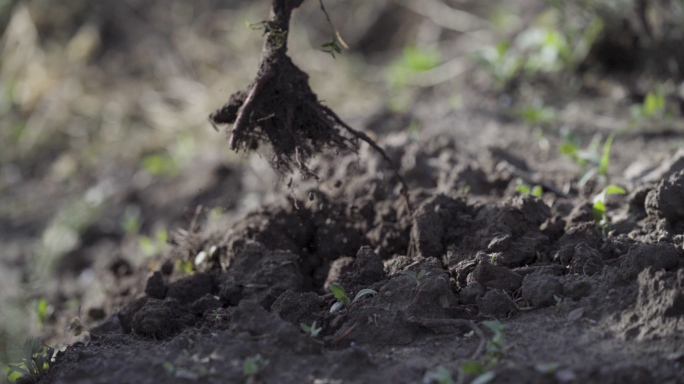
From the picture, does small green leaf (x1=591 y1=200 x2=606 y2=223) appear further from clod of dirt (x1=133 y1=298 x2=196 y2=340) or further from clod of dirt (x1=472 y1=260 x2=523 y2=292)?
clod of dirt (x1=133 y1=298 x2=196 y2=340)

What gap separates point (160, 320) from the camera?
224 centimetres

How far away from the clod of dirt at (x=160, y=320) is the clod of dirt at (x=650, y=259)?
60.8 inches

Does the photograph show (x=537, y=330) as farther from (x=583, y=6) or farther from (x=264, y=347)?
(x=583, y=6)

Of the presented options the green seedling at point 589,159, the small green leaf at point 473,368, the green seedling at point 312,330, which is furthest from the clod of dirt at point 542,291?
the green seedling at point 589,159

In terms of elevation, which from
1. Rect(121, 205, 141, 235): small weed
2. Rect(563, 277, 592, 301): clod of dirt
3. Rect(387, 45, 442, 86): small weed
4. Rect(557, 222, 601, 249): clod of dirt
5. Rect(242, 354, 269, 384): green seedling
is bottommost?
Rect(242, 354, 269, 384): green seedling

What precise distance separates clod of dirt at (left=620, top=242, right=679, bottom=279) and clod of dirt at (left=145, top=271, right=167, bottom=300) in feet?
5.89

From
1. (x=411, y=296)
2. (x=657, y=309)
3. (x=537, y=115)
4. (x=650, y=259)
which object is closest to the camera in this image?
(x=657, y=309)

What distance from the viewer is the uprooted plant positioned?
244cm

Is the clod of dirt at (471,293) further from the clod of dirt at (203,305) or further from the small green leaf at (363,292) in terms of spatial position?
the clod of dirt at (203,305)

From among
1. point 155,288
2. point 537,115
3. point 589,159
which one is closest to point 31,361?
point 155,288

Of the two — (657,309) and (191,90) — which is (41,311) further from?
(191,90)

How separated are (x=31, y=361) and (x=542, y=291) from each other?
5.73 ft

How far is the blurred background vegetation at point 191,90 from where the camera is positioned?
3.94 m

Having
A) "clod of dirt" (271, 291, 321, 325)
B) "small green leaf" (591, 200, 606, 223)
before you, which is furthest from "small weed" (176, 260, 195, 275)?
"small green leaf" (591, 200, 606, 223)
